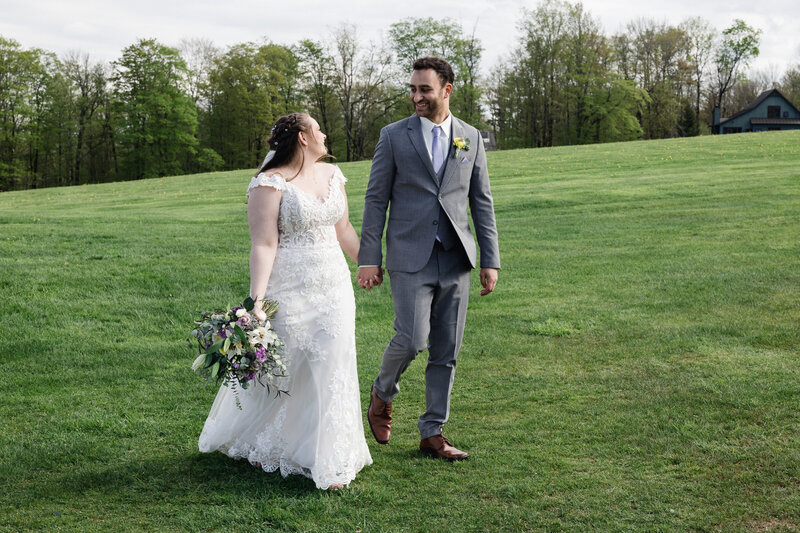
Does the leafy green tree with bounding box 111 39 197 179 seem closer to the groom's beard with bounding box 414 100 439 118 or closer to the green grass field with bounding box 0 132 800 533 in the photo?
the green grass field with bounding box 0 132 800 533

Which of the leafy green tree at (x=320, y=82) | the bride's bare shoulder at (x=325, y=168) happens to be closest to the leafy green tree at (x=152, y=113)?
the leafy green tree at (x=320, y=82)

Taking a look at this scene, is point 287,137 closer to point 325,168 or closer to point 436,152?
point 325,168

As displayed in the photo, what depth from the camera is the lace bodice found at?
4.60 metres

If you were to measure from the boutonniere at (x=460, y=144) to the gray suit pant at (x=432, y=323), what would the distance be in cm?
64

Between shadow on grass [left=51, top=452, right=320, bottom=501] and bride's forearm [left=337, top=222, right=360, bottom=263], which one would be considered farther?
bride's forearm [left=337, top=222, right=360, bottom=263]

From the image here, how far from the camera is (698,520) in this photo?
3.81m

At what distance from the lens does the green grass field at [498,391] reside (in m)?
4.09

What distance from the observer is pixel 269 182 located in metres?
4.58

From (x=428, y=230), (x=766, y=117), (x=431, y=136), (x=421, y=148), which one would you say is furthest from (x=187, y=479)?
(x=766, y=117)

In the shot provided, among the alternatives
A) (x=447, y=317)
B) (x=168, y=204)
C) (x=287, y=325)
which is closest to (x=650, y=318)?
(x=447, y=317)

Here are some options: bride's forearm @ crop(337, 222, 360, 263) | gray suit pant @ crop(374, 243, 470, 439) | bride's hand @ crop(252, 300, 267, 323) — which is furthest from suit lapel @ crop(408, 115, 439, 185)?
bride's hand @ crop(252, 300, 267, 323)

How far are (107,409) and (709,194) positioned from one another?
1553 cm

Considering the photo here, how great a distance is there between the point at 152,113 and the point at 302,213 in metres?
52.2

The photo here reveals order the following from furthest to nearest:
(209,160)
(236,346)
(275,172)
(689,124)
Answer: (689,124)
(209,160)
(275,172)
(236,346)
